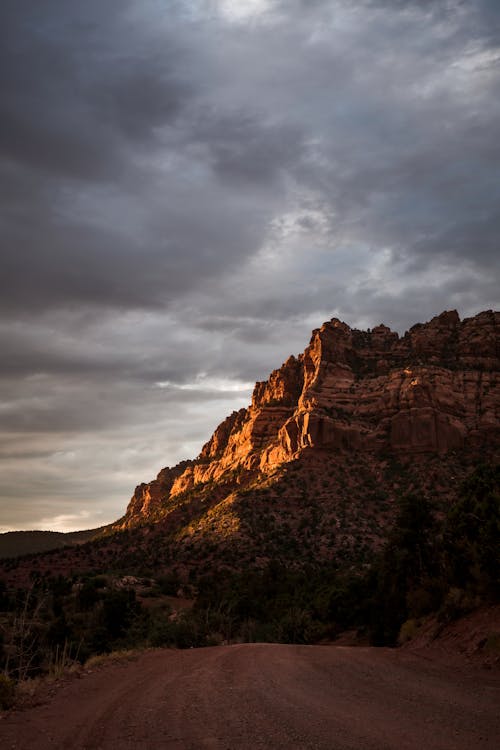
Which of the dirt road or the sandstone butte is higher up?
the sandstone butte

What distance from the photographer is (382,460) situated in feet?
278

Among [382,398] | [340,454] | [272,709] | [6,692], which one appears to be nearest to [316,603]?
[6,692]

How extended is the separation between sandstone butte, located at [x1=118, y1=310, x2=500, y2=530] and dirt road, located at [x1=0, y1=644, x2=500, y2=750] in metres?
75.4

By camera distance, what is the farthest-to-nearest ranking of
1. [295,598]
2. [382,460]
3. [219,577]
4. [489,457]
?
[382,460]
[489,457]
[219,577]
[295,598]

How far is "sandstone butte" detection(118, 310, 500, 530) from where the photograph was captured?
86.0 metres

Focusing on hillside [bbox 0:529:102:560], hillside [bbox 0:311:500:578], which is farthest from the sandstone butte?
hillside [bbox 0:529:102:560]

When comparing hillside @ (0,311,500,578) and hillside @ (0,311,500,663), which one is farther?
hillside @ (0,311,500,578)

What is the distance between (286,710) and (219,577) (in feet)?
147

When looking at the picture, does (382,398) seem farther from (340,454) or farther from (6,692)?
(6,692)

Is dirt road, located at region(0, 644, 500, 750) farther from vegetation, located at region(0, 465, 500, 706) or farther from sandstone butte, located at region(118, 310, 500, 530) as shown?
sandstone butte, located at region(118, 310, 500, 530)

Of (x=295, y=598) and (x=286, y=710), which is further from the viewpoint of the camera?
(x=295, y=598)

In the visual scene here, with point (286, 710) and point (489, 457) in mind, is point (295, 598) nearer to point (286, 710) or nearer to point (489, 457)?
point (286, 710)

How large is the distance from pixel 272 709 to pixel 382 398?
8797 centimetres

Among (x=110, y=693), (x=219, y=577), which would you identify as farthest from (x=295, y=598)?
(x=110, y=693)
